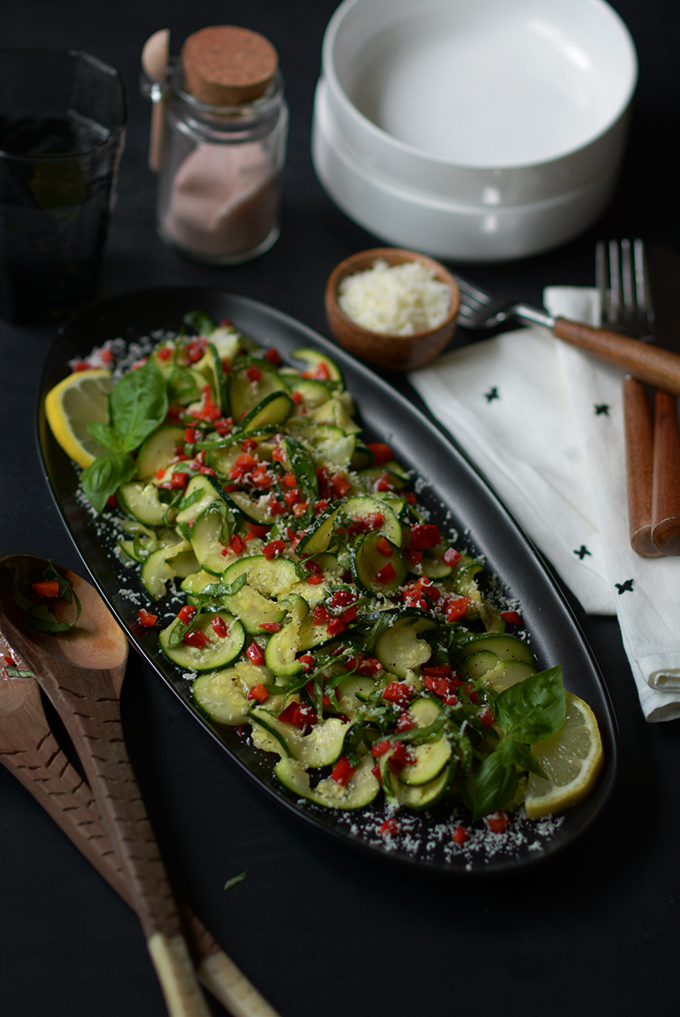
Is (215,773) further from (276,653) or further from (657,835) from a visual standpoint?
(657,835)

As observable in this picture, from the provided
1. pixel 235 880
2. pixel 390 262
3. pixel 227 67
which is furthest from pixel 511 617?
pixel 227 67

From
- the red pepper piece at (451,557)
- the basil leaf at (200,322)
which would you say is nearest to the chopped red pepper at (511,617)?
the red pepper piece at (451,557)

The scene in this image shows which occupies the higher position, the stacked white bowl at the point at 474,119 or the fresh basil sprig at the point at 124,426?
the stacked white bowl at the point at 474,119

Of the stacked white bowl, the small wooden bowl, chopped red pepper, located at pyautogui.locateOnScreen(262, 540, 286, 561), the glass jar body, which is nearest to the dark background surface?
chopped red pepper, located at pyautogui.locateOnScreen(262, 540, 286, 561)

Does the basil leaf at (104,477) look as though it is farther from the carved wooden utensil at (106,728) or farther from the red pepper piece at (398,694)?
the red pepper piece at (398,694)

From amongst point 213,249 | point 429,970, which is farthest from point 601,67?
point 429,970
